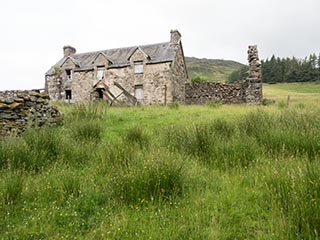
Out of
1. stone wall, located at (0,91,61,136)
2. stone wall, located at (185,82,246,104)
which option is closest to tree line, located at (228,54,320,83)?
stone wall, located at (185,82,246,104)

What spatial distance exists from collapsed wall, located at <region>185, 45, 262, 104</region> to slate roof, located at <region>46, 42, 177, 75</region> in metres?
4.02

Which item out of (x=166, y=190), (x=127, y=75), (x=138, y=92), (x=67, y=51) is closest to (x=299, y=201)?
(x=166, y=190)

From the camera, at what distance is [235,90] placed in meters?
22.4

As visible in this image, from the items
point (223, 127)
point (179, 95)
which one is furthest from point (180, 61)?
point (223, 127)

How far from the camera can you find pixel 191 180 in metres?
3.91

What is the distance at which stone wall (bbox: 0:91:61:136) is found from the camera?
7.61m

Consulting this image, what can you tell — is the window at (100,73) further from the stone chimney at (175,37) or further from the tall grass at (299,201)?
the tall grass at (299,201)

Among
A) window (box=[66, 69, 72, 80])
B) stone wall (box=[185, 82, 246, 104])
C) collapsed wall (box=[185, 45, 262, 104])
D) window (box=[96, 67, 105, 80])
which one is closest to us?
collapsed wall (box=[185, 45, 262, 104])

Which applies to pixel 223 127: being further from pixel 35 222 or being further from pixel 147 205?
pixel 35 222

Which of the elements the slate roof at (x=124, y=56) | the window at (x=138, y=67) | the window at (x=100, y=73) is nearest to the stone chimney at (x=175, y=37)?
the slate roof at (x=124, y=56)

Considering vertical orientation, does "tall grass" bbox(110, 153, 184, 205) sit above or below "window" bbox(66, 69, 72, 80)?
below

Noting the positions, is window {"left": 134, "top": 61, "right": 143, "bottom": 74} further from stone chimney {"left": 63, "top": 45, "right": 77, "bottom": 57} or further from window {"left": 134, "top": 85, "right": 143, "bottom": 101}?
stone chimney {"left": 63, "top": 45, "right": 77, "bottom": 57}

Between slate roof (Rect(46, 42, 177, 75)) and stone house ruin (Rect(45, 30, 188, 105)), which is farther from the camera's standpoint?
slate roof (Rect(46, 42, 177, 75))

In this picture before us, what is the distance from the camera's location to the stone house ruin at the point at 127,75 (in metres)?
24.1
